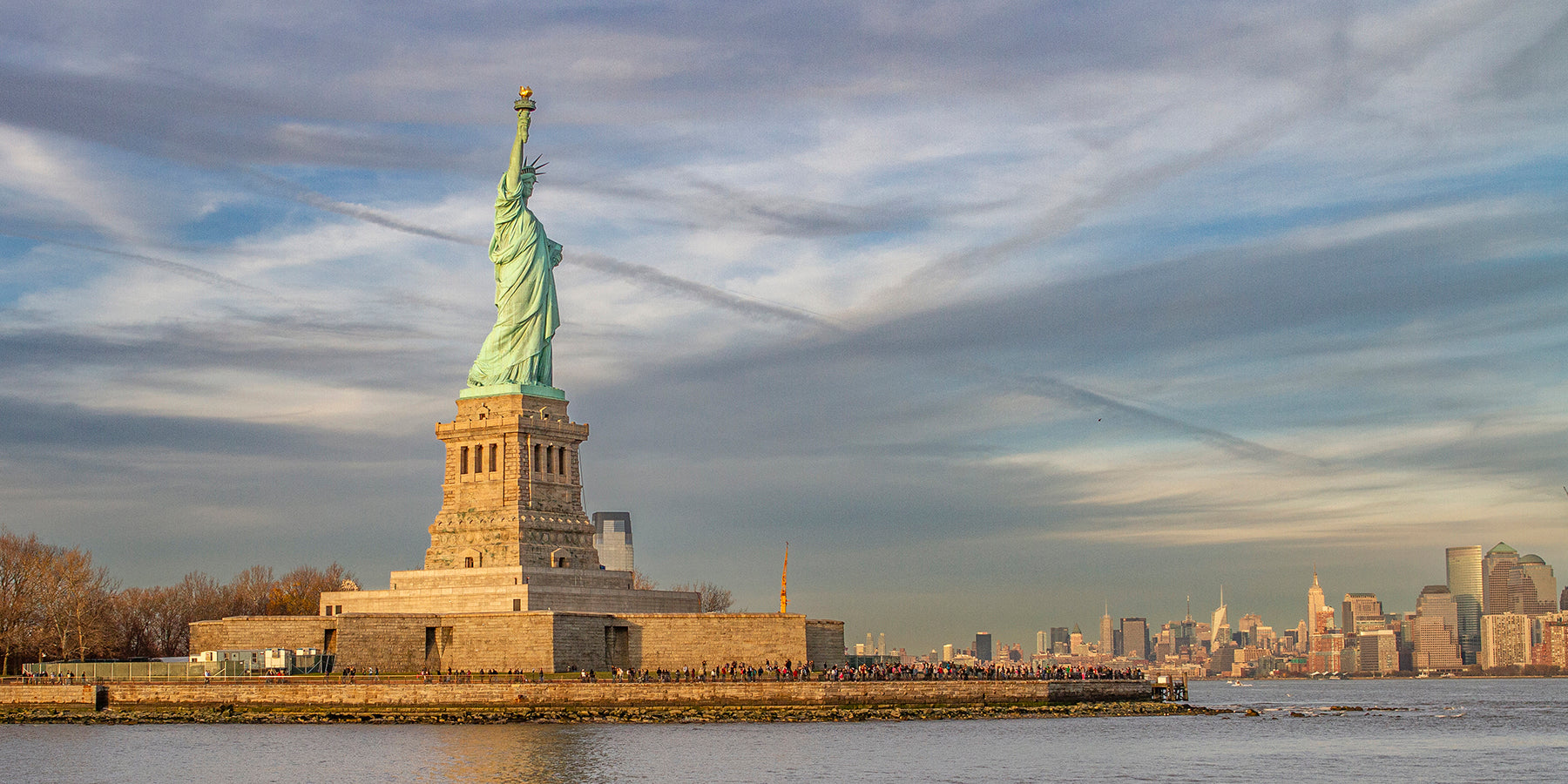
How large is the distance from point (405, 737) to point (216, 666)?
50.8 ft

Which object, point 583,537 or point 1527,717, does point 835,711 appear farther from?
point 1527,717

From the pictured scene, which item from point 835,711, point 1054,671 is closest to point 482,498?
point 835,711

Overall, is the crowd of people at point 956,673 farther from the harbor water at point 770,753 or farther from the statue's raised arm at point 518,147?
the statue's raised arm at point 518,147

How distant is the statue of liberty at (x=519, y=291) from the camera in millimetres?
82125

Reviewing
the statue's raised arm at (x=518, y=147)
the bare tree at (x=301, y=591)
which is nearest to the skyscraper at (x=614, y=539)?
the bare tree at (x=301, y=591)

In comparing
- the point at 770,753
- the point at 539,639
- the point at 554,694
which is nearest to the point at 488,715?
the point at 554,694

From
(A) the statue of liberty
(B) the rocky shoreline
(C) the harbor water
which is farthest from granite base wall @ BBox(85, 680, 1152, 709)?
(A) the statue of liberty

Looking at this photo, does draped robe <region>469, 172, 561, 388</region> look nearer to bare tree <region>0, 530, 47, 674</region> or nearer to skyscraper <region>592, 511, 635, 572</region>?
bare tree <region>0, 530, 47, 674</region>

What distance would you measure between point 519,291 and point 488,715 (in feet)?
71.4

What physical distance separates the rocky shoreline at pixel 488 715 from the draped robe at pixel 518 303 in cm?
1787

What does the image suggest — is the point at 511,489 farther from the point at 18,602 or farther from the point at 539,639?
the point at 18,602

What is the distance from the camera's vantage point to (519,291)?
270ft

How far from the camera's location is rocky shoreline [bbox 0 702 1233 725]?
69.4 metres

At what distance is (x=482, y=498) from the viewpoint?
79.8 m
